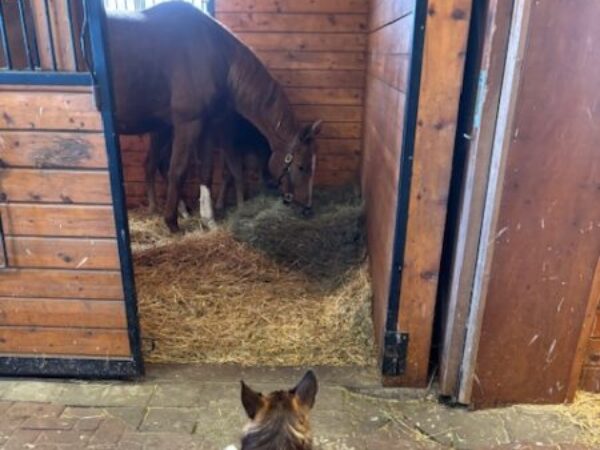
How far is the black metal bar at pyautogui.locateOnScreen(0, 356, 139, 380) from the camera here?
7.35ft

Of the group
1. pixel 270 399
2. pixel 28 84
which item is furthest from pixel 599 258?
pixel 28 84

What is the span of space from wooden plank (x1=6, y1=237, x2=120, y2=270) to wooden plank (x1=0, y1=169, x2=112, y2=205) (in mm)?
178

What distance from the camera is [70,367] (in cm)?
225

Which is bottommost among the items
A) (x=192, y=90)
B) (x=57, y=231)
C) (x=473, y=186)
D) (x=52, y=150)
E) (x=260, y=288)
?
(x=260, y=288)

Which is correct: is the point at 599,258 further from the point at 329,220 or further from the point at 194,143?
the point at 194,143

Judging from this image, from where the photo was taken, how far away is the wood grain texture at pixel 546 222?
1659mm

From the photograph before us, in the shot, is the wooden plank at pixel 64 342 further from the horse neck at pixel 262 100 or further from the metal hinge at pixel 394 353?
the horse neck at pixel 262 100

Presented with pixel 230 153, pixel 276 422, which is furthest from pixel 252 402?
pixel 230 153

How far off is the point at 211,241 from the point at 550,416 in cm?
249

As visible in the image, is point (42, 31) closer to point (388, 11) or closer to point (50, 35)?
point (50, 35)

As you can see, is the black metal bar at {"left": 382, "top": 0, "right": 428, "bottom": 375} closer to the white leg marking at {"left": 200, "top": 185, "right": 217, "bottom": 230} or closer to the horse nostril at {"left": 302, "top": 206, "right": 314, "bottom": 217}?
the horse nostril at {"left": 302, "top": 206, "right": 314, "bottom": 217}

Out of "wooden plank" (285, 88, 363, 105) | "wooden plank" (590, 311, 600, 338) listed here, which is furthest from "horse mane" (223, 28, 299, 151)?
"wooden plank" (590, 311, 600, 338)

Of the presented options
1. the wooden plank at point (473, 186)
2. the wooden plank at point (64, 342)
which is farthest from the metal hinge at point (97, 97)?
the wooden plank at point (473, 186)

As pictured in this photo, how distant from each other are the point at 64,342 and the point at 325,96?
9.23ft
